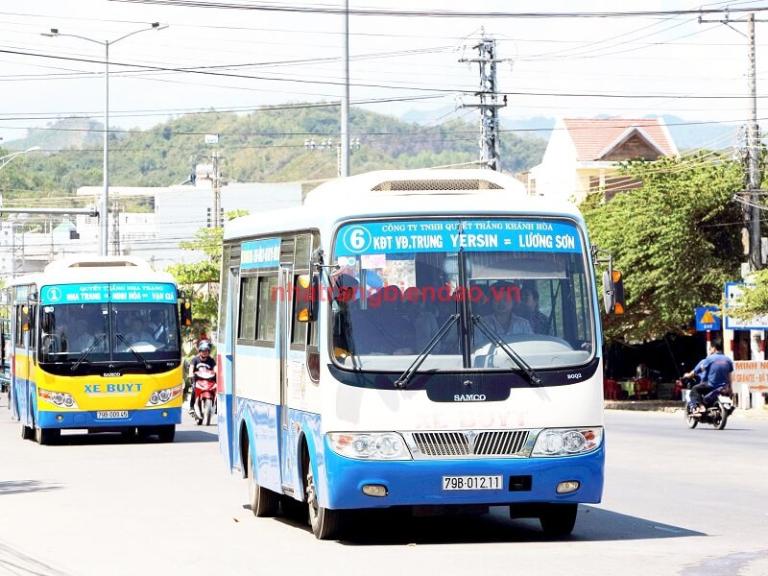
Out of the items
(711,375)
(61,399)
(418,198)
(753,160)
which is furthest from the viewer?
(753,160)

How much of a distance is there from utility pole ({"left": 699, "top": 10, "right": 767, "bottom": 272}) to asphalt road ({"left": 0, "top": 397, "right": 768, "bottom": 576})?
87.0 ft

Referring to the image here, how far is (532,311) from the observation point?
13.4 metres

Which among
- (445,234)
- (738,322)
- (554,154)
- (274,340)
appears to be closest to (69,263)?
(274,340)

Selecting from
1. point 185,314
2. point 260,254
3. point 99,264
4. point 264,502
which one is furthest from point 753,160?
point 264,502

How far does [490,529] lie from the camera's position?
14.4m

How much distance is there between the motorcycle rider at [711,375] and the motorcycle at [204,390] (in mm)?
9294

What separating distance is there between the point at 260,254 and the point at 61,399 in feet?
42.0

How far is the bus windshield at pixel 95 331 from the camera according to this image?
28.2 metres

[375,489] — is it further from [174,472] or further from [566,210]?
[174,472]

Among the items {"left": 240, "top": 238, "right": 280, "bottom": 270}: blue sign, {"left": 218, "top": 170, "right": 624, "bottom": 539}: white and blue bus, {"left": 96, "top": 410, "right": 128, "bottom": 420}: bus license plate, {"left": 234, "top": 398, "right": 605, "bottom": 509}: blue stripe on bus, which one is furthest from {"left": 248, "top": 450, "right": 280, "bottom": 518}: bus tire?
{"left": 96, "top": 410, "right": 128, "bottom": 420}: bus license plate

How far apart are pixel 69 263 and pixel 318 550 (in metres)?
17.3

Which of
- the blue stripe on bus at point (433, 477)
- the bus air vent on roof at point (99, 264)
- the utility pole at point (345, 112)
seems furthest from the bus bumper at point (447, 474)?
the utility pole at point (345, 112)

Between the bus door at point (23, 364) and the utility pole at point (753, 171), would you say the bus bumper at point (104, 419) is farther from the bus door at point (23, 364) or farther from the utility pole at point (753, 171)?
the utility pole at point (753, 171)

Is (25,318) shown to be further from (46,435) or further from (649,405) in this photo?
(649,405)
